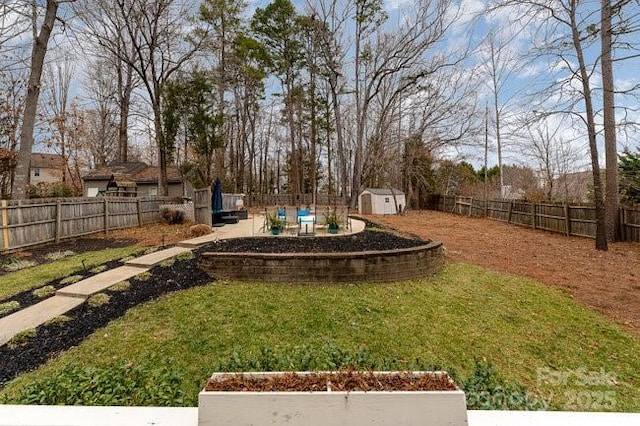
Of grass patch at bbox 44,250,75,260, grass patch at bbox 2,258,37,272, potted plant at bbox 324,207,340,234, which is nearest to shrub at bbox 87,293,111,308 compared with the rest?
grass patch at bbox 2,258,37,272

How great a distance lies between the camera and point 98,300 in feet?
14.0

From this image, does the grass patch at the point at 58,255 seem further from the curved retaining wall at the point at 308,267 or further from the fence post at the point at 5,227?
the curved retaining wall at the point at 308,267

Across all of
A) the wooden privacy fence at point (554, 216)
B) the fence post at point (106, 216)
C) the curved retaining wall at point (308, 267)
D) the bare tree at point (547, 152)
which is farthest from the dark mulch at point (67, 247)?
the bare tree at point (547, 152)

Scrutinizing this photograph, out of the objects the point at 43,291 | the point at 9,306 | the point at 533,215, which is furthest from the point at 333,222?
the point at 533,215

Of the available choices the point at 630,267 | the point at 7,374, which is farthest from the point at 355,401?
the point at 630,267

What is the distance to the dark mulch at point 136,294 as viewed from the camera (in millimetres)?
3107

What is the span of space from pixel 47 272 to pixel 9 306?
1874 mm

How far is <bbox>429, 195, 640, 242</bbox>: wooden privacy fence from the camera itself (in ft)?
30.7

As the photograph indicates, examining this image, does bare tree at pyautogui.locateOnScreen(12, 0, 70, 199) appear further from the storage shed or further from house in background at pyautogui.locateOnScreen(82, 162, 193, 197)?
the storage shed

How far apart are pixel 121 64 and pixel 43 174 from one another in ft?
75.9

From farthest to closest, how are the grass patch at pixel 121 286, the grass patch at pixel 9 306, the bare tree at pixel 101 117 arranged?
the bare tree at pixel 101 117
the grass patch at pixel 121 286
the grass patch at pixel 9 306

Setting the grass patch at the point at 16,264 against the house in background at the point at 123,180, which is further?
the house in background at the point at 123,180

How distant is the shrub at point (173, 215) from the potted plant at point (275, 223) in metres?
4.93

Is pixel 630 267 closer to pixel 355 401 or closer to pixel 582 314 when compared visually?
pixel 582 314
